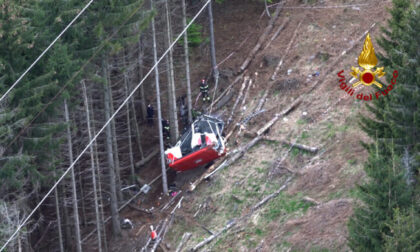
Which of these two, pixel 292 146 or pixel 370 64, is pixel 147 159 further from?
pixel 370 64

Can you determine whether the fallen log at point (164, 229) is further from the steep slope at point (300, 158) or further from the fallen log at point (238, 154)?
the fallen log at point (238, 154)

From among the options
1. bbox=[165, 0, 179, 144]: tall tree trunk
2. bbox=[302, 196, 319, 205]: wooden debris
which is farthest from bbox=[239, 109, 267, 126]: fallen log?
bbox=[302, 196, 319, 205]: wooden debris

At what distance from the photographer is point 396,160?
1547 cm

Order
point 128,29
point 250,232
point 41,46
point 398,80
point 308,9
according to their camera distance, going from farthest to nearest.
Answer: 1. point 308,9
2. point 128,29
3. point 41,46
4. point 250,232
5. point 398,80

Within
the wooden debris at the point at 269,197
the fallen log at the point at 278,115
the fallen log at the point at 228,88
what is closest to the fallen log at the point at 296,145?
the fallen log at the point at 278,115

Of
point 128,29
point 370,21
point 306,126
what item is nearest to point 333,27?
point 370,21

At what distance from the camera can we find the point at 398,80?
1727cm

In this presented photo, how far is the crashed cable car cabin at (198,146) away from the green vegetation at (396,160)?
33.8 ft

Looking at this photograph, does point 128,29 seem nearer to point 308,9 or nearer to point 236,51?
point 236,51

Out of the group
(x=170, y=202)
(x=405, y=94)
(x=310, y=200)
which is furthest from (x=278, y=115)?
(x=405, y=94)

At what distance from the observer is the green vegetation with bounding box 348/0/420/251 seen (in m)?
15.0

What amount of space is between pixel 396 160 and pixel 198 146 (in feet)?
45.3

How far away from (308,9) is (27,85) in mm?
16485

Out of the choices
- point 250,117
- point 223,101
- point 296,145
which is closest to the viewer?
point 296,145
